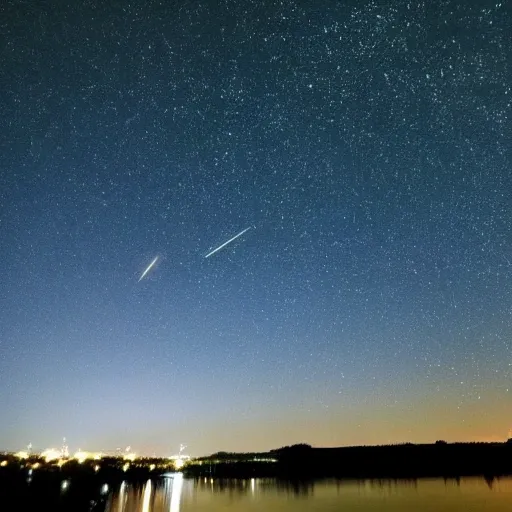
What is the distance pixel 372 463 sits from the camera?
16638 centimetres

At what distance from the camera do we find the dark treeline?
148125 mm

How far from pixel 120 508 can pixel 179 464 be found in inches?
5036

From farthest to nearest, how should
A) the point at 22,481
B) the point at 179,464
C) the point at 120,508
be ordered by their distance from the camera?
the point at 179,464, the point at 120,508, the point at 22,481

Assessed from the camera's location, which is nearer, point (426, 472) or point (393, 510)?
point (393, 510)

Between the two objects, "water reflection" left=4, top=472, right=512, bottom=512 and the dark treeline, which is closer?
"water reflection" left=4, top=472, right=512, bottom=512

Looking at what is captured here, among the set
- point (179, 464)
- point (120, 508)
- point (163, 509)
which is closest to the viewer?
point (120, 508)

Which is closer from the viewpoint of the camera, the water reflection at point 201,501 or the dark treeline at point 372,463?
the water reflection at point 201,501

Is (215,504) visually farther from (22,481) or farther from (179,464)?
(179,464)

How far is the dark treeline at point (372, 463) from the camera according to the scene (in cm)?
14812

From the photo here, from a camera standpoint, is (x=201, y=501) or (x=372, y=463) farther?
(x=372, y=463)

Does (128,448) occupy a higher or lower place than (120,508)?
higher

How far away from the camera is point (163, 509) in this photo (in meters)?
51.2

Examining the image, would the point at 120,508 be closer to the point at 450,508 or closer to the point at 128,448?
the point at 450,508

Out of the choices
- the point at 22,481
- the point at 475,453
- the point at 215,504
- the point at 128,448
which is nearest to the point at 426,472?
Answer: the point at 475,453
